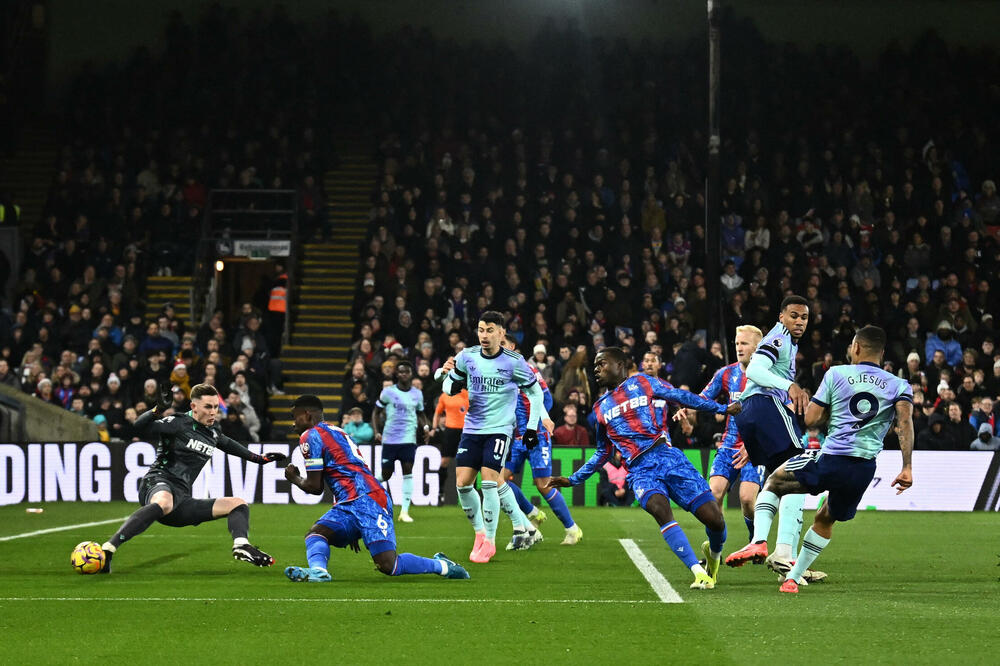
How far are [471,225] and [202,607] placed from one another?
1839 cm

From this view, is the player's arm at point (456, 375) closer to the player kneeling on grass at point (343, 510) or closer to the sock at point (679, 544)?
the player kneeling on grass at point (343, 510)

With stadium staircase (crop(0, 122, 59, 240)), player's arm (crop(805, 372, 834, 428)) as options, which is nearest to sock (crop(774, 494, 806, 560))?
player's arm (crop(805, 372, 834, 428))

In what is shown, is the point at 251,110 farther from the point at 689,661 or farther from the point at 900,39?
the point at 689,661

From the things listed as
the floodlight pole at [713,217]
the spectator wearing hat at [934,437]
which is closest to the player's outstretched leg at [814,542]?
the spectator wearing hat at [934,437]

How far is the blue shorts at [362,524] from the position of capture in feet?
33.6

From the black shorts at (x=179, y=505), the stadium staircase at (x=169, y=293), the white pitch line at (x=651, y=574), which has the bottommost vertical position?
the white pitch line at (x=651, y=574)

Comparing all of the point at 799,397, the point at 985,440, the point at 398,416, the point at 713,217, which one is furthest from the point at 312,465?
the point at 985,440

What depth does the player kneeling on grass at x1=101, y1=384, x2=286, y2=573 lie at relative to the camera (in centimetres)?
1138

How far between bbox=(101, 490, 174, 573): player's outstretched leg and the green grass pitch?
0.69ft

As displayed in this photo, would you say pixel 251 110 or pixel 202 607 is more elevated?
pixel 251 110

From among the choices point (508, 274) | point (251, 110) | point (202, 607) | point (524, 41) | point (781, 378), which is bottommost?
point (202, 607)

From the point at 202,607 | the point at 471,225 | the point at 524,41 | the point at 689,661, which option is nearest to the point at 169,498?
the point at 202,607

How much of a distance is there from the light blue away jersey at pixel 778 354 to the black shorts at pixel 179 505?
490 cm

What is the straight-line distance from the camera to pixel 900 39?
3269cm
